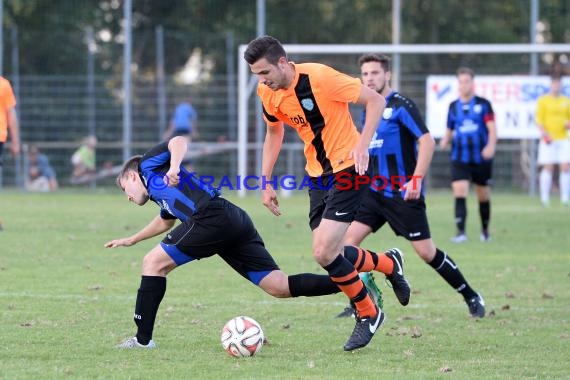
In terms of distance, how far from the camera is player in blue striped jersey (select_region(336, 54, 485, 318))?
787 centimetres

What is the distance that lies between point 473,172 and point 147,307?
317 inches

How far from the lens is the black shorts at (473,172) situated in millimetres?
13594

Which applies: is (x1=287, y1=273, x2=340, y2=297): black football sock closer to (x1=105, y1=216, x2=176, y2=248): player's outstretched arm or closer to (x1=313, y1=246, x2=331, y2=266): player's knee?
(x1=313, y1=246, x2=331, y2=266): player's knee

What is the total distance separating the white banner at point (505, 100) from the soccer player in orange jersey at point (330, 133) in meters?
15.4

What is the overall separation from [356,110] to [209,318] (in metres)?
15.7

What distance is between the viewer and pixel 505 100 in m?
22.0

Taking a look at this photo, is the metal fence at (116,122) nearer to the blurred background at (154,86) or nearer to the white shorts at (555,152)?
the blurred background at (154,86)

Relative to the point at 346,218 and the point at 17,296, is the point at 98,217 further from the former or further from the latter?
the point at 346,218

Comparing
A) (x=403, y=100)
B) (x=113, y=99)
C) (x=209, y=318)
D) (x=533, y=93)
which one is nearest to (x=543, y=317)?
(x=403, y=100)

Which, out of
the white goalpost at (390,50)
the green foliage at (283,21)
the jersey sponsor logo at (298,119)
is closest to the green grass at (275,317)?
the jersey sponsor logo at (298,119)

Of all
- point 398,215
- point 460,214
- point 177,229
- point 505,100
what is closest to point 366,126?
point 177,229

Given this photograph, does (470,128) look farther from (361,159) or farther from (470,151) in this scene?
(361,159)

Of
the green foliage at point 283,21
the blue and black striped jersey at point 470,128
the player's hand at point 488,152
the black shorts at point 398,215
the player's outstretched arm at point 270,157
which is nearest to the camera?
the player's outstretched arm at point 270,157

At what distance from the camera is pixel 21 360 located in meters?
5.89
